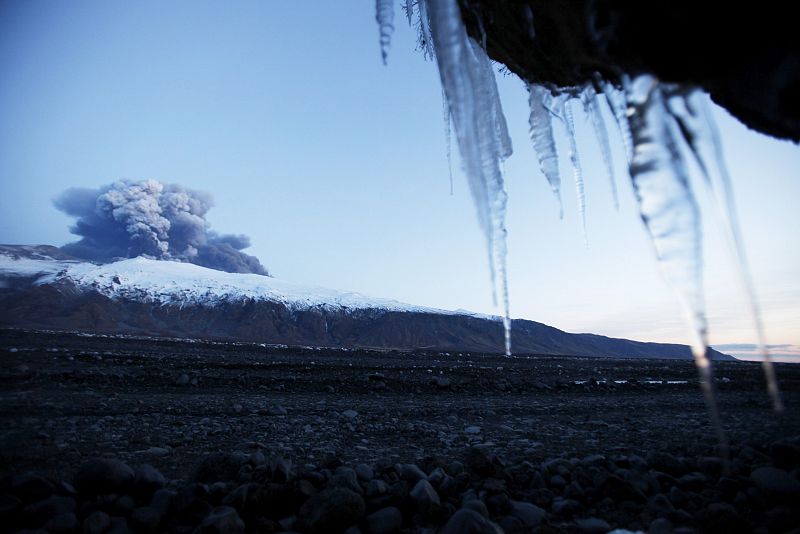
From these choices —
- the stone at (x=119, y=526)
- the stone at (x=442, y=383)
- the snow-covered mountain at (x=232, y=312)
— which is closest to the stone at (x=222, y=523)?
the stone at (x=119, y=526)

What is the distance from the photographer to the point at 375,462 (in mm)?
4176

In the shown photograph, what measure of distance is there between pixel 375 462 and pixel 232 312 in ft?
327

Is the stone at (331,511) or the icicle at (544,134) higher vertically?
the icicle at (544,134)

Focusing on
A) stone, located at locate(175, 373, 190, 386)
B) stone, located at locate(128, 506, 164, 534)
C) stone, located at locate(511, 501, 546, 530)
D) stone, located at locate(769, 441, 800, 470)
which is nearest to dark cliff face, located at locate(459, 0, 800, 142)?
stone, located at locate(511, 501, 546, 530)

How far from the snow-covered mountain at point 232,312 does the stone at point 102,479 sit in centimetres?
7369

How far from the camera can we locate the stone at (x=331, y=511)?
272 cm

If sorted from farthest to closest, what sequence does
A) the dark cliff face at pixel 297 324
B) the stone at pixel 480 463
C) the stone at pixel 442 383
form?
the dark cliff face at pixel 297 324 → the stone at pixel 442 383 → the stone at pixel 480 463

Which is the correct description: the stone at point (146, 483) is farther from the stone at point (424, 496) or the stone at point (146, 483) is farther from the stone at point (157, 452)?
the stone at point (424, 496)

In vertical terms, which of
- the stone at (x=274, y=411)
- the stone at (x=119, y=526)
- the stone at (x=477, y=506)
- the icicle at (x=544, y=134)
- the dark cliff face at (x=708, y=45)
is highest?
the icicle at (x=544, y=134)

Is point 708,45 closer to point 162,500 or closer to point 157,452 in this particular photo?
point 162,500

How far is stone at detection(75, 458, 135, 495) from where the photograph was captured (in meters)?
3.13

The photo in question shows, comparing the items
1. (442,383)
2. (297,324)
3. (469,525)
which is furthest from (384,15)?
(297,324)

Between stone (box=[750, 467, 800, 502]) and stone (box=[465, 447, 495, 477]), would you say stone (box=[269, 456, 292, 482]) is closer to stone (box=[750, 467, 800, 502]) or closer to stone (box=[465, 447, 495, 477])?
stone (box=[465, 447, 495, 477])

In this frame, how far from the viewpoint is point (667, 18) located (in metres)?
1.74
